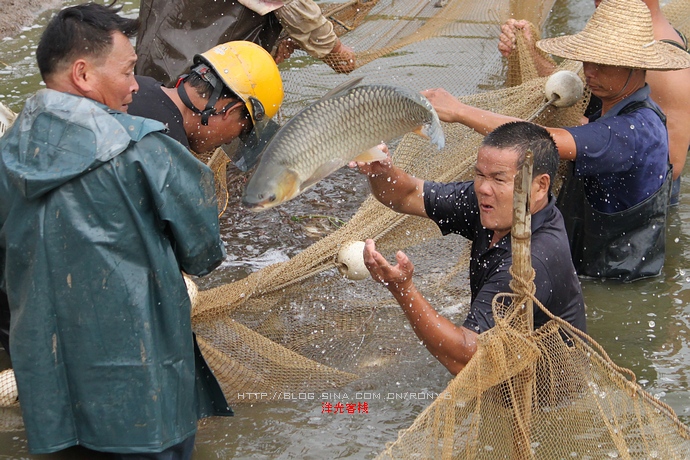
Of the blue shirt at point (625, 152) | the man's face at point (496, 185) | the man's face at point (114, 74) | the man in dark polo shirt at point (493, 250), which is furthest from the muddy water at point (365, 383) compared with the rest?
the man's face at point (114, 74)

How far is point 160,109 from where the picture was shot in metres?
3.88

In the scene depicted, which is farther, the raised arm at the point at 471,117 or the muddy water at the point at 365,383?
the raised arm at the point at 471,117

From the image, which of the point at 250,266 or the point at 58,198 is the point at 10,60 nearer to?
the point at 250,266

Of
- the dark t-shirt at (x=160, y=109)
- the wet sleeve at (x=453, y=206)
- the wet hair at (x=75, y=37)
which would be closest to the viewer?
the wet hair at (x=75, y=37)

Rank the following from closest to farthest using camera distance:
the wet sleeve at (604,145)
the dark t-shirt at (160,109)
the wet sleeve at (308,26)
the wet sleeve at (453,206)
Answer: the dark t-shirt at (160,109), the wet sleeve at (453,206), the wet sleeve at (604,145), the wet sleeve at (308,26)

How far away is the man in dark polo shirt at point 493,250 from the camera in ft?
10.5

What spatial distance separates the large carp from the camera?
10.1ft

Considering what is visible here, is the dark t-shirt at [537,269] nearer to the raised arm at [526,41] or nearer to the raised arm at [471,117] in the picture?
the raised arm at [471,117]

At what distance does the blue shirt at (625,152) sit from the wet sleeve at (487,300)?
1446 millimetres

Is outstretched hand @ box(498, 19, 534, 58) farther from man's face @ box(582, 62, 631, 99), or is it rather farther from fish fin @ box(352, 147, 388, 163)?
fish fin @ box(352, 147, 388, 163)

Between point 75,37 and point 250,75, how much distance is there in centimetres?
123

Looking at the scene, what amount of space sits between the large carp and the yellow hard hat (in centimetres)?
73

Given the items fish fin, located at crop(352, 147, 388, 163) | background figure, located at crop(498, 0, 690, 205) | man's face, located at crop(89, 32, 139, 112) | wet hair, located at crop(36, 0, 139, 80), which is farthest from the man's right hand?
background figure, located at crop(498, 0, 690, 205)

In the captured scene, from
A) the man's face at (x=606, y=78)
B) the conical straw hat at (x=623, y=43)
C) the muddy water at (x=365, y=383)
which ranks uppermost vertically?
the conical straw hat at (x=623, y=43)
